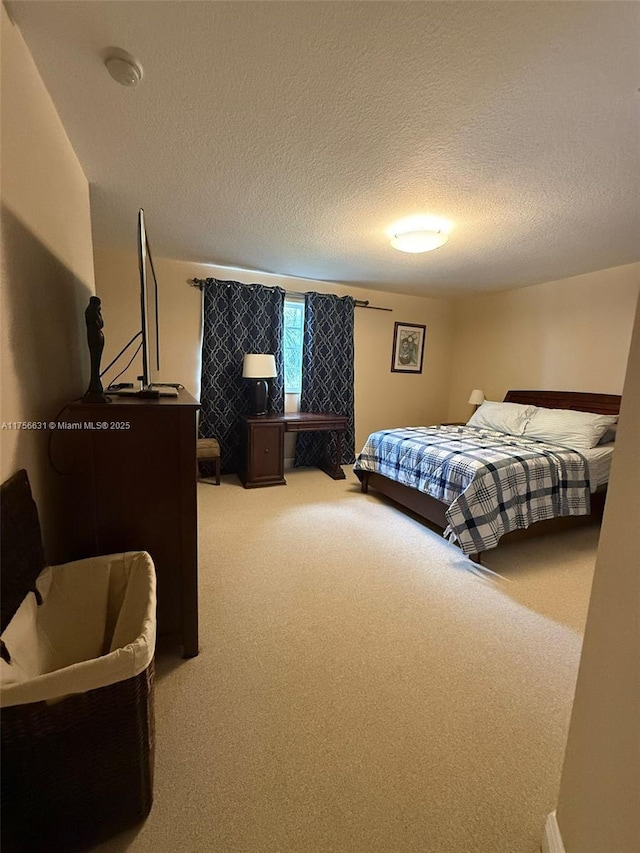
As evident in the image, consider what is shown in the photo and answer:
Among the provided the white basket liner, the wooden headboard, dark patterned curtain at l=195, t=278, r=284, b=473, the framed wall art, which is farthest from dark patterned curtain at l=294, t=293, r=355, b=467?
the white basket liner

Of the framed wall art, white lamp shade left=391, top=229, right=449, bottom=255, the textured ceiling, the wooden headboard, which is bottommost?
the wooden headboard

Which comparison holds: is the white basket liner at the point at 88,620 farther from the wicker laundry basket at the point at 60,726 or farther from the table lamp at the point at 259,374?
the table lamp at the point at 259,374

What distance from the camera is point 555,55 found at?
1.18 m

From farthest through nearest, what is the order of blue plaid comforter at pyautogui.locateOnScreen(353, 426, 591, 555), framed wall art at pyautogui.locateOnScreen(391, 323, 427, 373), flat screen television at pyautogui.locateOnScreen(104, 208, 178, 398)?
framed wall art at pyautogui.locateOnScreen(391, 323, 427, 373)
blue plaid comforter at pyautogui.locateOnScreen(353, 426, 591, 555)
flat screen television at pyautogui.locateOnScreen(104, 208, 178, 398)

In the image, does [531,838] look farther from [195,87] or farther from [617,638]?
[195,87]

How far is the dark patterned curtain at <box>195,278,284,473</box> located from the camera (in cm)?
382

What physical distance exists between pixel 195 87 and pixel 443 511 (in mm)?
2721

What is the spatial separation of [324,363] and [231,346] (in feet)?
3.77

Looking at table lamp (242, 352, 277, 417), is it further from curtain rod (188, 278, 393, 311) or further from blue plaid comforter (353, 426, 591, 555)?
blue plaid comforter (353, 426, 591, 555)

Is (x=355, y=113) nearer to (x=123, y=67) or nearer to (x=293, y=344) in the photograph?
(x=123, y=67)

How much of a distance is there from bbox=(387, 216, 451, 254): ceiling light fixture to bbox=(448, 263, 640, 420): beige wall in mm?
2048

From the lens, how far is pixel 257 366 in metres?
3.73

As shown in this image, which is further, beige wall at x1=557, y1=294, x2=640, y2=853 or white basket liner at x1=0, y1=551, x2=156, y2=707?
white basket liner at x1=0, y1=551, x2=156, y2=707

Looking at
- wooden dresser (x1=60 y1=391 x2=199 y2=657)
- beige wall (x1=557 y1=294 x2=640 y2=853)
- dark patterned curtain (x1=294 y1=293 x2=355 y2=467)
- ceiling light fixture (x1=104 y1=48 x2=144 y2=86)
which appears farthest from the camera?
dark patterned curtain (x1=294 y1=293 x2=355 y2=467)
